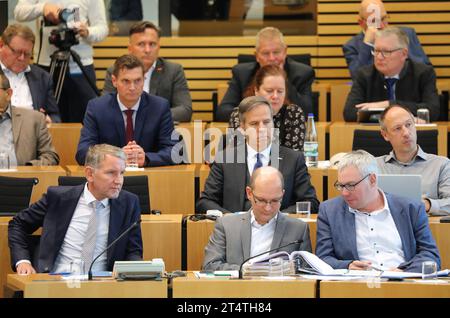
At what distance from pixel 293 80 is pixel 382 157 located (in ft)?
6.66

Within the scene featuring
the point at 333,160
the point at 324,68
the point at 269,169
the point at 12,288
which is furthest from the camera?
the point at 324,68

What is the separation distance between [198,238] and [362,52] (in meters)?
3.70

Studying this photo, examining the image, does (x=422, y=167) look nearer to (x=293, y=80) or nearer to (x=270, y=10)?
(x=293, y=80)

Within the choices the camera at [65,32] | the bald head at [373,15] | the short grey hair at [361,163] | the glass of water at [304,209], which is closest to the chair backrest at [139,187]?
the glass of water at [304,209]

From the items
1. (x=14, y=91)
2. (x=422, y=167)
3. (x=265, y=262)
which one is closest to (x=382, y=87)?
(x=422, y=167)

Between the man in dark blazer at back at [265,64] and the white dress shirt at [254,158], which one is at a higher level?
the man in dark blazer at back at [265,64]

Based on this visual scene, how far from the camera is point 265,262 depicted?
5355 millimetres

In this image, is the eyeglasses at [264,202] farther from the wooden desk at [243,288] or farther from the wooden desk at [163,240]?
the wooden desk at [243,288]

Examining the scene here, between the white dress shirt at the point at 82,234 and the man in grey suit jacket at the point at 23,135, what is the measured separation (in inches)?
61.5

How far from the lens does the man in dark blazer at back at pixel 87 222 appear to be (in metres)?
5.85

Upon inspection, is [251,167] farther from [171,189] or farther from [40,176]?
[40,176]

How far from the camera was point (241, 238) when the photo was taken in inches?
226

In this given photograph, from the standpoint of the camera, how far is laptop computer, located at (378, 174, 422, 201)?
6008 millimetres

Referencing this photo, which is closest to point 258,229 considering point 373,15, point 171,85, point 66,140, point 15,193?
point 15,193
